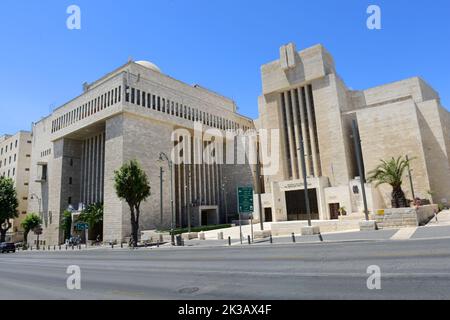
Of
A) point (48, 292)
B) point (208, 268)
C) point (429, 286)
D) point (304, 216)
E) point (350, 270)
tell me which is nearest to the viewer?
point (429, 286)

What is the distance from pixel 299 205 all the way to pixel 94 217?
3078 centimetres

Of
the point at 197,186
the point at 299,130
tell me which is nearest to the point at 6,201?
the point at 197,186

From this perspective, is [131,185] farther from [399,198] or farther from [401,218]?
[399,198]

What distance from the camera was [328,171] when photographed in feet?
156

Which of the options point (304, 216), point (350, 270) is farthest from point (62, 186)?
point (350, 270)

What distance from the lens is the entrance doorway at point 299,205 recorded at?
43.7 metres

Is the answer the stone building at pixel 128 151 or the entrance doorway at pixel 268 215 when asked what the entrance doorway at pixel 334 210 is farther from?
the stone building at pixel 128 151

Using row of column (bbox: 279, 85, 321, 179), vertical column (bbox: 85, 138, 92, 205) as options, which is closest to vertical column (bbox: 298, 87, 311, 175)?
row of column (bbox: 279, 85, 321, 179)

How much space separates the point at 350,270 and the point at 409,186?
39781mm

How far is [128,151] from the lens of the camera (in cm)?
4278

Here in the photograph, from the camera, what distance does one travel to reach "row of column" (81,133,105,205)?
5016 centimetres

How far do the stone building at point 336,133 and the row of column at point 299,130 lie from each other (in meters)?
0.17

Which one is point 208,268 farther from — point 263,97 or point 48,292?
point 263,97

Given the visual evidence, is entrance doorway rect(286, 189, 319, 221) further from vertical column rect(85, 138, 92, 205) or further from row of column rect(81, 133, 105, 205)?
vertical column rect(85, 138, 92, 205)
